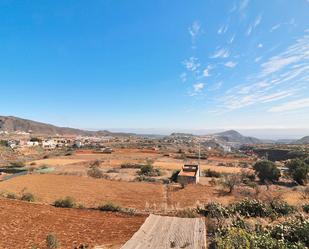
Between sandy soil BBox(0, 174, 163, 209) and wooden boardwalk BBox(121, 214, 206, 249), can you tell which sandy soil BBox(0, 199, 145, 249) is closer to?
wooden boardwalk BBox(121, 214, 206, 249)

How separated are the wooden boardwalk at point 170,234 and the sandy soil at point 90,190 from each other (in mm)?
5527

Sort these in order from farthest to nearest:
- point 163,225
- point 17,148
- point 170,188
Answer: point 17,148
point 170,188
point 163,225

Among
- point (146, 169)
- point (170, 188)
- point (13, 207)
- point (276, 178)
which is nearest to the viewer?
point (13, 207)

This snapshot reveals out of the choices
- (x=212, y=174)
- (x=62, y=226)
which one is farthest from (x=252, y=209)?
(x=212, y=174)

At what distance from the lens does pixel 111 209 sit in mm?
15297

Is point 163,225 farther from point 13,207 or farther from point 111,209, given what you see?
point 13,207

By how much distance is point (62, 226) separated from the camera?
39.6 ft

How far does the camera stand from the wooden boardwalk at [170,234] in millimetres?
Result: 9211

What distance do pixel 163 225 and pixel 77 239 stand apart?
3295 mm

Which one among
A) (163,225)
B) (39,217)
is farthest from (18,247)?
(163,225)

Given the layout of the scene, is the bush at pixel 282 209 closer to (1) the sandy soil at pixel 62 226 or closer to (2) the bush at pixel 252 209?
(2) the bush at pixel 252 209

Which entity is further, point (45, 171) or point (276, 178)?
point (45, 171)

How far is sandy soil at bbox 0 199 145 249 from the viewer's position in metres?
10.2

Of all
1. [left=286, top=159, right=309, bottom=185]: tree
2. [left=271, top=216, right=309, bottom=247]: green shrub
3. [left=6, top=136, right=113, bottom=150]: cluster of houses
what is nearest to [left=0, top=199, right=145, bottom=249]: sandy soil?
[left=271, top=216, right=309, bottom=247]: green shrub
